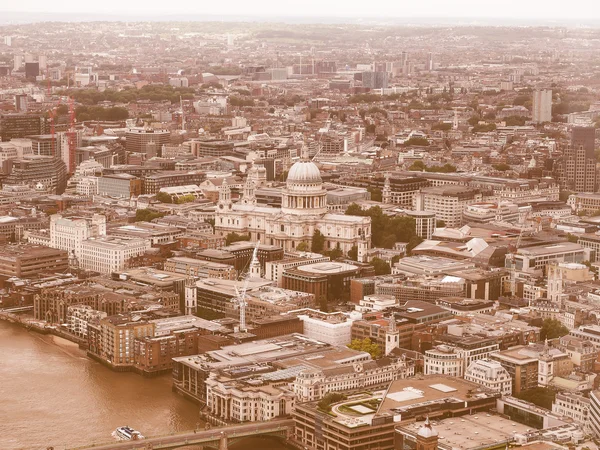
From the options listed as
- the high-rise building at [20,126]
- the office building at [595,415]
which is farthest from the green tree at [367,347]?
the high-rise building at [20,126]

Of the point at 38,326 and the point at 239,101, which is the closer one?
the point at 38,326

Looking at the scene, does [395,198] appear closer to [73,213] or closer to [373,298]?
[73,213]

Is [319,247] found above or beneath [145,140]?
beneath

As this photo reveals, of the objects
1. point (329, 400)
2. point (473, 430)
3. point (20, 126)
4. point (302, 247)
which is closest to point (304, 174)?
point (302, 247)

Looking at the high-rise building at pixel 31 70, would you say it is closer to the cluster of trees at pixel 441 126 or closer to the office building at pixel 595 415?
the cluster of trees at pixel 441 126

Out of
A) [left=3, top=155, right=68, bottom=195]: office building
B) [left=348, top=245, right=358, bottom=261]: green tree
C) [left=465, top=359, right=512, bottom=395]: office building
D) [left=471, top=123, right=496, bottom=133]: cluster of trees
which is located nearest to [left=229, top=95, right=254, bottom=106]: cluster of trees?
[left=471, top=123, right=496, bottom=133]: cluster of trees

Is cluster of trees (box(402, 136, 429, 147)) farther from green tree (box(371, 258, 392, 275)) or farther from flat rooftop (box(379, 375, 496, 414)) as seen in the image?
flat rooftop (box(379, 375, 496, 414))

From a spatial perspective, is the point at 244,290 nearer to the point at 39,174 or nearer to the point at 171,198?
the point at 171,198

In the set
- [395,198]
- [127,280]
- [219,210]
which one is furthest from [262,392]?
[395,198]
